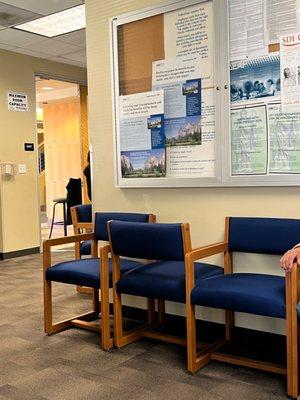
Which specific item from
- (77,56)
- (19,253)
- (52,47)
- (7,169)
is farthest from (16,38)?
(19,253)

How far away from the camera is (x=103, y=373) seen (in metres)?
2.53

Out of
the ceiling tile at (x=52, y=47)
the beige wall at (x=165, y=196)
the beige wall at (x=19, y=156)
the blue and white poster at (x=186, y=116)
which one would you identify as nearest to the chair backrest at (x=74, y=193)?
the beige wall at (x=19, y=156)

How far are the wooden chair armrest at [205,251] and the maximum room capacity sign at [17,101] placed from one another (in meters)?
4.32

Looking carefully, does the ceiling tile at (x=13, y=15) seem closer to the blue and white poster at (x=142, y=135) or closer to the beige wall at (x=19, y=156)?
the beige wall at (x=19, y=156)

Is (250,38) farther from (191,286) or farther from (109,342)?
(109,342)

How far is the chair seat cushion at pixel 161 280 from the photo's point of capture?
2.49 meters

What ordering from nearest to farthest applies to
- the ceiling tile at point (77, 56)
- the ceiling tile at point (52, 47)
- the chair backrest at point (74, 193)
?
the ceiling tile at point (52, 47) → the ceiling tile at point (77, 56) → the chair backrest at point (74, 193)

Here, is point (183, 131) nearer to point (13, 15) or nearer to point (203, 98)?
point (203, 98)

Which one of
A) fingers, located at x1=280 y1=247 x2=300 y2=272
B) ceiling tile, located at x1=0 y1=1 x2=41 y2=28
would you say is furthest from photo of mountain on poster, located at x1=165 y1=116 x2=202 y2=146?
ceiling tile, located at x1=0 y1=1 x2=41 y2=28

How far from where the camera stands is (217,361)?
2.64 m

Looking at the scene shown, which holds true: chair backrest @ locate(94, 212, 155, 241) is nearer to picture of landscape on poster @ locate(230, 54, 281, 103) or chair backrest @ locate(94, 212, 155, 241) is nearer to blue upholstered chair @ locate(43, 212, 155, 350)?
blue upholstered chair @ locate(43, 212, 155, 350)

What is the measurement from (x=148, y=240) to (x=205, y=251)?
12.7 inches

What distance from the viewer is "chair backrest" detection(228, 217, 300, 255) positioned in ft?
8.44

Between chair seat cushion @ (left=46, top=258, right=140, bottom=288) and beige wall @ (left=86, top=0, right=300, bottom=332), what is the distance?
47 centimetres
